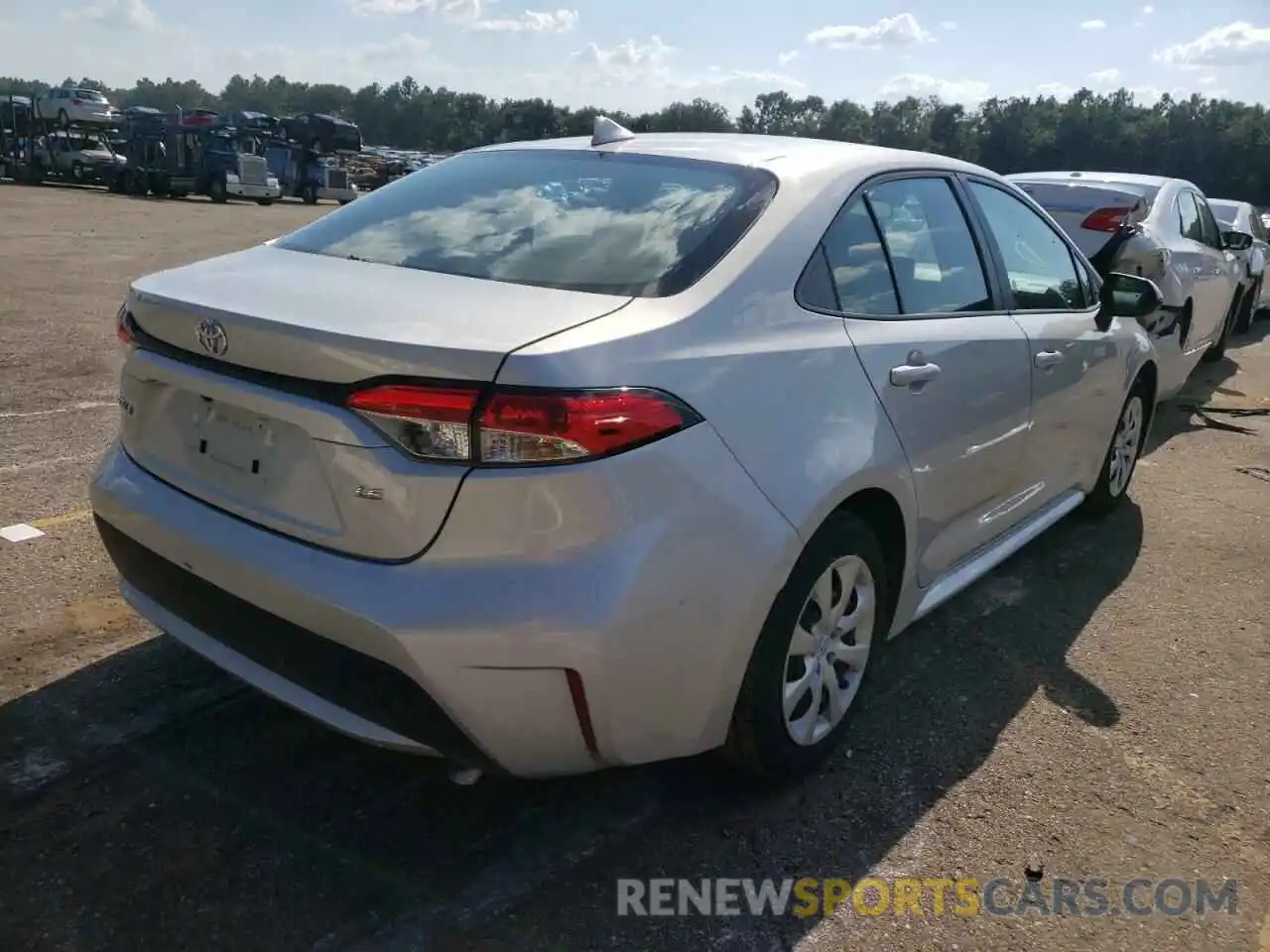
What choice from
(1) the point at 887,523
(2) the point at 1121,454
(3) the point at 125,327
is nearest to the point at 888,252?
(1) the point at 887,523

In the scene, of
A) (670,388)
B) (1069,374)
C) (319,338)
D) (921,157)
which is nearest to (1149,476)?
(1069,374)

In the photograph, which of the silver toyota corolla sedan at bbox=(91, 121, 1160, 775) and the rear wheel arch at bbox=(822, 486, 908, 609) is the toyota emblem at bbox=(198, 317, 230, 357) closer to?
the silver toyota corolla sedan at bbox=(91, 121, 1160, 775)

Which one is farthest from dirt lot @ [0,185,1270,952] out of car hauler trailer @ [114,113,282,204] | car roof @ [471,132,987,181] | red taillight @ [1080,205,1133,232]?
car hauler trailer @ [114,113,282,204]

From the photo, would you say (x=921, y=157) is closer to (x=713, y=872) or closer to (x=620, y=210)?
(x=620, y=210)

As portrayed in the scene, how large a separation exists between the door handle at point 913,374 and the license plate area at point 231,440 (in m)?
1.62

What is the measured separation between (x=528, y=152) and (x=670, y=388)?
1507 millimetres

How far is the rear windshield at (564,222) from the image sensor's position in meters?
2.56

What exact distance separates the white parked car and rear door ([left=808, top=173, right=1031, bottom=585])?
37.8 metres

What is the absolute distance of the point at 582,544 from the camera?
212 centimetres

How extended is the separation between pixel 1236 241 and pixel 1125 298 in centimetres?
561

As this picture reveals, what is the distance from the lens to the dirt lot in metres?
2.36

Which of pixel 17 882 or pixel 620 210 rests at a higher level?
pixel 620 210

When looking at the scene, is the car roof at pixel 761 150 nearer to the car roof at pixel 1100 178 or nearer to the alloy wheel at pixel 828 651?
the alloy wheel at pixel 828 651

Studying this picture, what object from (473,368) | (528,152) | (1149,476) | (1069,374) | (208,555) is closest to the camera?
(473,368)
